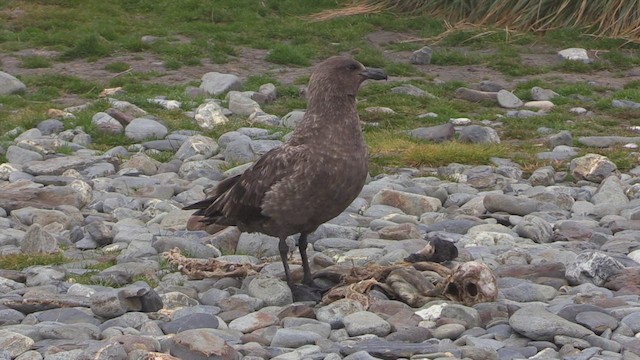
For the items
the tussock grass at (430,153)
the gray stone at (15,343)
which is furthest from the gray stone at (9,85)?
the gray stone at (15,343)

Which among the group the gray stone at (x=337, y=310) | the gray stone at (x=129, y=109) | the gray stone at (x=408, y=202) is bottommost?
the gray stone at (x=129, y=109)

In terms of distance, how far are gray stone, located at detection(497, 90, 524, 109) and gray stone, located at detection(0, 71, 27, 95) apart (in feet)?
17.9

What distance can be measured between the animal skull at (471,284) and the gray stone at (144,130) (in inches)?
230

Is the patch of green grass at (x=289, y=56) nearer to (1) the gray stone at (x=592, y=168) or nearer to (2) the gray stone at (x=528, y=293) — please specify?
(1) the gray stone at (x=592, y=168)

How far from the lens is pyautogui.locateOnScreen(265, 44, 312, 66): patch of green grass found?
51.1 ft

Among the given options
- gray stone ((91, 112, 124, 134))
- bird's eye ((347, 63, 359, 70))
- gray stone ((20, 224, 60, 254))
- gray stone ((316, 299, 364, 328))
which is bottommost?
gray stone ((91, 112, 124, 134))

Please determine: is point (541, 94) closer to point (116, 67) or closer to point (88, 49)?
point (116, 67)

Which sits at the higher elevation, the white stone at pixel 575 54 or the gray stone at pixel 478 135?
the gray stone at pixel 478 135

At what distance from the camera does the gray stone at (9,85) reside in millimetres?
13344

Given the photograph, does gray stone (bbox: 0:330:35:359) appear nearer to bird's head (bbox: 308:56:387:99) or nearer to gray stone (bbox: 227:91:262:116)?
bird's head (bbox: 308:56:387:99)

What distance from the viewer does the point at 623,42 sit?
53.5 ft

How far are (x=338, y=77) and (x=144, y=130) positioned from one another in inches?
200

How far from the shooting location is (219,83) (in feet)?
45.0

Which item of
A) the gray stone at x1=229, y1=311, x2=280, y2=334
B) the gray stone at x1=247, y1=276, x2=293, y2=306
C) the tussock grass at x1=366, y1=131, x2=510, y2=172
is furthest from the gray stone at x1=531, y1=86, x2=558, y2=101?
the gray stone at x1=229, y1=311, x2=280, y2=334
